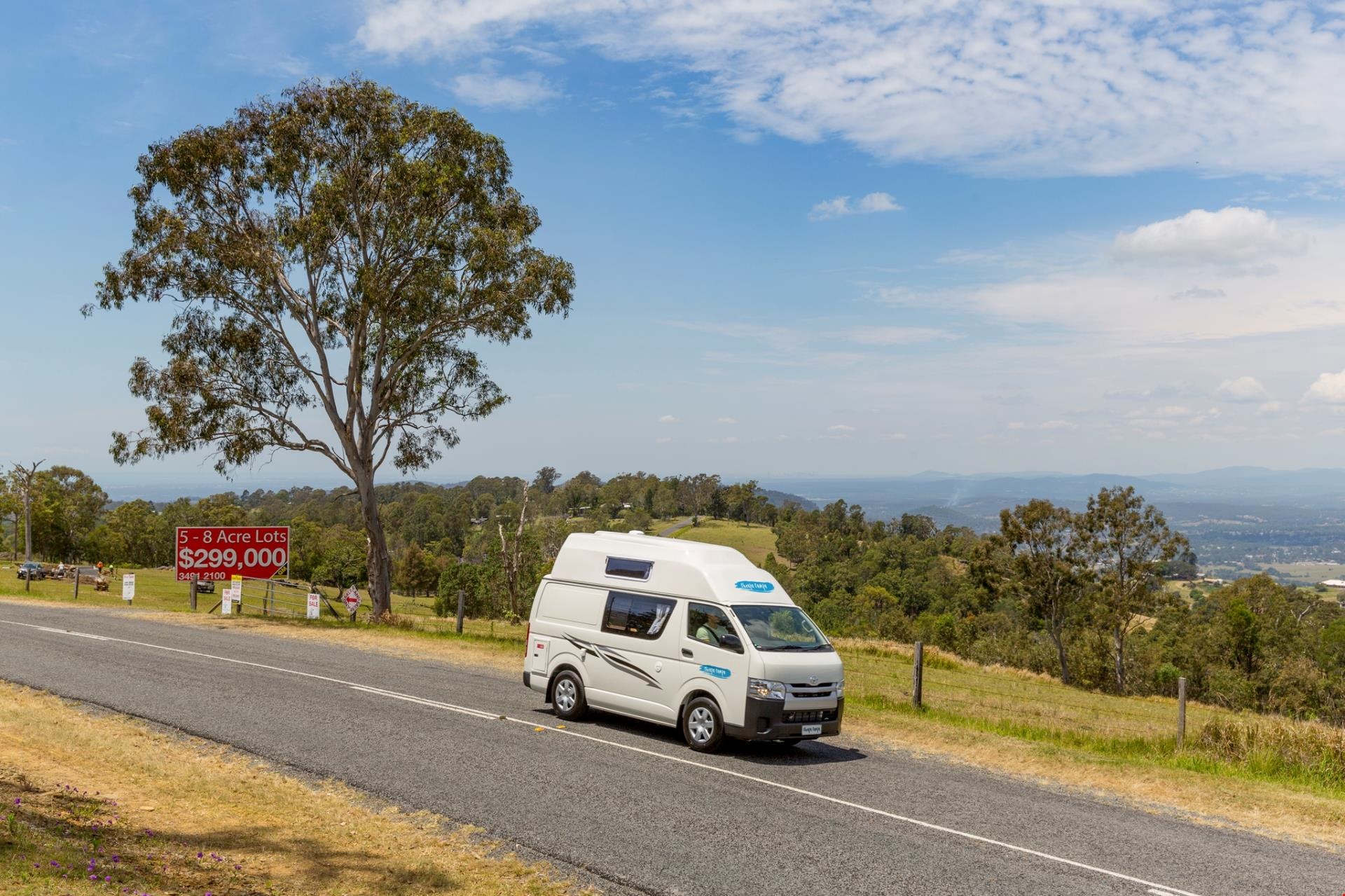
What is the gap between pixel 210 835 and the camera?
8.88 m

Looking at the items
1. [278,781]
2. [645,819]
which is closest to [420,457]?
[278,781]

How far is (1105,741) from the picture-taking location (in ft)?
52.2

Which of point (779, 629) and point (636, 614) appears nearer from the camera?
point (779, 629)

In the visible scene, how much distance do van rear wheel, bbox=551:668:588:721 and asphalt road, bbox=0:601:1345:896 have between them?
237mm

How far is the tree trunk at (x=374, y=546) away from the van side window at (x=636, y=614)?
19.1 m

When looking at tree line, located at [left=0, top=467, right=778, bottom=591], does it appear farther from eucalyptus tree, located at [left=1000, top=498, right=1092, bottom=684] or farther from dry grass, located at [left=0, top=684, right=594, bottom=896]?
eucalyptus tree, located at [left=1000, top=498, right=1092, bottom=684]

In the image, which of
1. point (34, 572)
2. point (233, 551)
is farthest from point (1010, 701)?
point (34, 572)

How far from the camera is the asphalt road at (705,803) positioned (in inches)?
343

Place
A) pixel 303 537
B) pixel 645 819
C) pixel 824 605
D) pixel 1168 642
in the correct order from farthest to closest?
pixel 303 537 → pixel 824 605 → pixel 1168 642 → pixel 645 819

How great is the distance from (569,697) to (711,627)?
9.93 feet

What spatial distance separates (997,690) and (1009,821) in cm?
2321

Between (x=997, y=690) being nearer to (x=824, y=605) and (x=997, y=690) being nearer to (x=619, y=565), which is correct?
(x=619, y=565)

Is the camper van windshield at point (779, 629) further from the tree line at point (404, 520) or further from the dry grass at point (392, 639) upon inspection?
the tree line at point (404, 520)

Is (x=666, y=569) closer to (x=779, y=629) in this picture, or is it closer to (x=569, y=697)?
(x=779, y=629)
